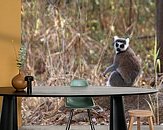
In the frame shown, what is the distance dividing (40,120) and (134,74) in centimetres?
156

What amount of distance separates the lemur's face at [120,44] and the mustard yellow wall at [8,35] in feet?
4.69

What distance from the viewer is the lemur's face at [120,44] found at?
495cm

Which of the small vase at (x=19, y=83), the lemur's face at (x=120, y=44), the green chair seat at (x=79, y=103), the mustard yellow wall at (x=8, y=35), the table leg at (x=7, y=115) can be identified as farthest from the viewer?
the lemur's face at (x=120, y=44)

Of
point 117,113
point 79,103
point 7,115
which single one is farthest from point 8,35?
point 117,113

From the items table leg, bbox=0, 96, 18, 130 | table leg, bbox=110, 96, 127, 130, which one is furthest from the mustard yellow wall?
table leg, bbox=110, 96, 127, 130

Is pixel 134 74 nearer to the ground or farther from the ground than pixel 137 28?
nearer to the ground

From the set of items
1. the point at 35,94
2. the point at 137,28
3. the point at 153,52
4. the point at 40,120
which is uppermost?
the point at 137,28

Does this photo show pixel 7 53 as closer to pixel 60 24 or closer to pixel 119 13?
pixel 60 24

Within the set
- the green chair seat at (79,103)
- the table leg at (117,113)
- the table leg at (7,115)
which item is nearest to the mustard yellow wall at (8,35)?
the green chair seat at (79,103)

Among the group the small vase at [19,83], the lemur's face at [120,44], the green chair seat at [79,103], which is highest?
the lemur's face at [120,44]

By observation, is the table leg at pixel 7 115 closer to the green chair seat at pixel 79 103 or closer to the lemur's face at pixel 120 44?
the green chair seat at pixel 79 103

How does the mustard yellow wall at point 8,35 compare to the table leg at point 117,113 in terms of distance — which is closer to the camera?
the table leg at point 117,113

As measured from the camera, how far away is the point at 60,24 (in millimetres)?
4984

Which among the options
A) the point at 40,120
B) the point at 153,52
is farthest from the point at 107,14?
the point at 40,120
